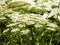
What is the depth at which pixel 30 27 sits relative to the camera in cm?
231

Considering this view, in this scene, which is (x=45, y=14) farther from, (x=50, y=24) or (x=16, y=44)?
(x=16, y=44)

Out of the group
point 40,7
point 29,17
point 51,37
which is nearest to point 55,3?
point 40,7

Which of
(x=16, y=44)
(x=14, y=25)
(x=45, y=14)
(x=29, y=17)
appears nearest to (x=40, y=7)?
(x=45, y=14)

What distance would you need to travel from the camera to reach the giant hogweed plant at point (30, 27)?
2201 mm

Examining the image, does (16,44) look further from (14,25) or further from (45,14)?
(45,14)

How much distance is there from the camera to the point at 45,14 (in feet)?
8.59

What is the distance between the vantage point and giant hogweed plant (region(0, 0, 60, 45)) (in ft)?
7.22

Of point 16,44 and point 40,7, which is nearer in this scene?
point 16,44

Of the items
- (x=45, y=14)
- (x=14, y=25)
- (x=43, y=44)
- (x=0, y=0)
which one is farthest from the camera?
(x=0, y=0)

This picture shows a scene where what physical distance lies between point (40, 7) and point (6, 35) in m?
0.72

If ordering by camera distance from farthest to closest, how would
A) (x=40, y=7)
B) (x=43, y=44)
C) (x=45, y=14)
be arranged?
(x=40, y=7) → (x=45, y=14) → (x=43, y=44)

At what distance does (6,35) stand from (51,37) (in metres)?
0.47

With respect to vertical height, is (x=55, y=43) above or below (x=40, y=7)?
below

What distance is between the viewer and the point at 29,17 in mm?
2438
